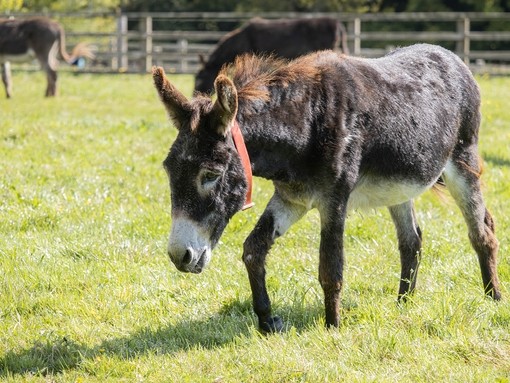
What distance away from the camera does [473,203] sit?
527 cm

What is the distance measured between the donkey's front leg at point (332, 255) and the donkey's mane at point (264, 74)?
0.73 metres

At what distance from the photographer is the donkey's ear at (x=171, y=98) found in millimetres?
4172

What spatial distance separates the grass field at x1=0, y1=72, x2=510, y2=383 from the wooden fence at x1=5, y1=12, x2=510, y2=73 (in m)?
15.1

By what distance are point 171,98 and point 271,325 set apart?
1.37 meters

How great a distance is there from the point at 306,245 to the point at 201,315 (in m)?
1.59

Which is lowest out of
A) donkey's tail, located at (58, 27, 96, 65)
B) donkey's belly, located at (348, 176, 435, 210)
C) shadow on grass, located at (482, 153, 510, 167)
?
donkey's tail, located at (58, 27, 96, 65)

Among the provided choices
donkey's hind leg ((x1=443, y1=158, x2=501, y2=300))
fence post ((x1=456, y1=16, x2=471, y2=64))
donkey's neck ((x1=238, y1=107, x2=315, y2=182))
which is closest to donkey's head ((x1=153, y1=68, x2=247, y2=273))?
donkey's neck ((x1=238, y1=107, x2=315, y2=182))

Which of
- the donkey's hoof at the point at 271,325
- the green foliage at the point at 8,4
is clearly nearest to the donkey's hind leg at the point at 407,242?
the donkey's hoof at the point at 271,325

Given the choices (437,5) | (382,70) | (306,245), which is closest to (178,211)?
(382,70)

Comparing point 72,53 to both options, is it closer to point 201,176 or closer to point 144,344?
point 144,344

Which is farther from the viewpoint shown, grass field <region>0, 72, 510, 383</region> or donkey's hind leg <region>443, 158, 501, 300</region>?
donkey's hind leg <region>443, 158, 501, 300</region>

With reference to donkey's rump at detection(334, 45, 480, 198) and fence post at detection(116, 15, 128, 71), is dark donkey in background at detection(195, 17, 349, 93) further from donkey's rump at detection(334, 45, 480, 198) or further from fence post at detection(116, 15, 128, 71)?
donkey's rump at detection(334, 45, 480, 198)

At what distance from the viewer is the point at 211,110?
409 cm

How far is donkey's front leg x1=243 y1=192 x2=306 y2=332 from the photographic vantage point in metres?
4.57
